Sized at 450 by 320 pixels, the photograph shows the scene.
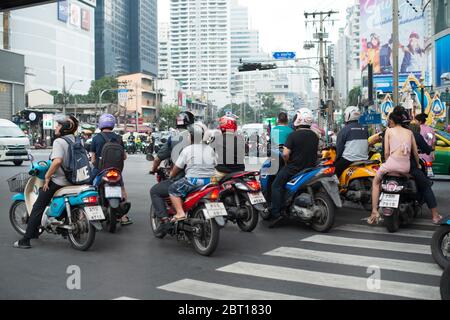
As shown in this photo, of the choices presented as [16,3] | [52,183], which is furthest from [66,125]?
[16,3]

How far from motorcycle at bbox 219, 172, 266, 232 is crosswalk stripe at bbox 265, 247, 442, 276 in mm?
979

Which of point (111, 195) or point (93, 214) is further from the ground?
point (111, 195)

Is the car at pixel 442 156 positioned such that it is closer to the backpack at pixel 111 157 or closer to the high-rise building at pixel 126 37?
the backpack at pixel 111 157

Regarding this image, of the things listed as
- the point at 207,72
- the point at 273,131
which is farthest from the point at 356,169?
the point at 207,72

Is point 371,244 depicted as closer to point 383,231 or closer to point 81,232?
point 383,231

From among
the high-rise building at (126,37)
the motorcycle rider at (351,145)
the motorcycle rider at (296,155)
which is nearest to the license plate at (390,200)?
the motorcycle rider at (296,155)

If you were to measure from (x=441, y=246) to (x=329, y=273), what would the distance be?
49.5 inches

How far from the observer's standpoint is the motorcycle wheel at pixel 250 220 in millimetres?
7996

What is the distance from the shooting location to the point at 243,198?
7.97 meters

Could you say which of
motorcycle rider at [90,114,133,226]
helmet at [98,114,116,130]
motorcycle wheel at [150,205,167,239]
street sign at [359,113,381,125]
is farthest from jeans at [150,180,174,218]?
street sign at [359,113,381,125]

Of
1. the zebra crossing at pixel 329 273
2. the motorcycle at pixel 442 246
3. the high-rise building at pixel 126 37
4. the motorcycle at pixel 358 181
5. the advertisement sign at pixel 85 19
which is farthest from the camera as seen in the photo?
the high-rise building at pixel 126 37
